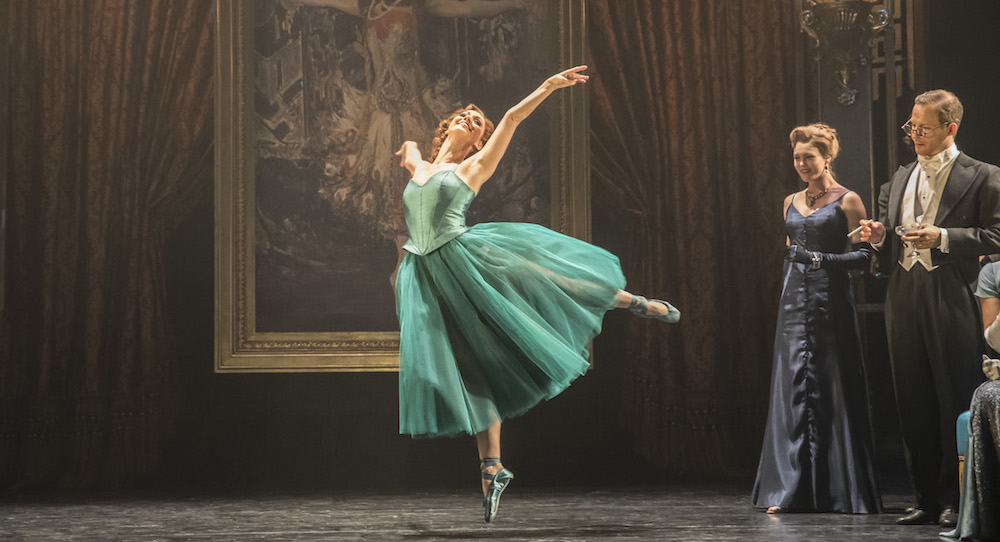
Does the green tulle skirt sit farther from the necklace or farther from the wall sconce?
the wall sconce

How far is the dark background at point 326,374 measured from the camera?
214 inches

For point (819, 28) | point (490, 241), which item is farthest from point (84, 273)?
point (819, 28)

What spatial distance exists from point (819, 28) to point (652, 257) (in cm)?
143

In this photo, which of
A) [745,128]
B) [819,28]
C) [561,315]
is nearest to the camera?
[561,315]

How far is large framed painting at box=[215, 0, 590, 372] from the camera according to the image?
5.52m

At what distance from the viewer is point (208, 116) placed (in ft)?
18.2

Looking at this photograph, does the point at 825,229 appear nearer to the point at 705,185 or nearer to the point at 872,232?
the point at 872,232

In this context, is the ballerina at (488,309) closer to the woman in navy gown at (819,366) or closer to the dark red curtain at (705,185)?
the woman in navy gown at (819,366)

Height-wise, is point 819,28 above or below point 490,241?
above

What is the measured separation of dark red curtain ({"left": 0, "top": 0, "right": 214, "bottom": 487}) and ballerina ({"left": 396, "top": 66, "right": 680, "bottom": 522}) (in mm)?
2038

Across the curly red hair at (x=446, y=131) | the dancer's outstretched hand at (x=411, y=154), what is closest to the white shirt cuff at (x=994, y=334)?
the curly red hair at (x=446, y=131)

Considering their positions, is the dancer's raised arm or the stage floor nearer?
the stage floor

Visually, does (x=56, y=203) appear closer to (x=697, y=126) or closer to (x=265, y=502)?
(x=265, y=502)

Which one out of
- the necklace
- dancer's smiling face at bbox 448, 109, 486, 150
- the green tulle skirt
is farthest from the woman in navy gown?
dancer's smiling face at bbox 448, 109, 486, 150
